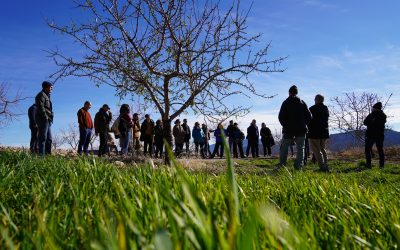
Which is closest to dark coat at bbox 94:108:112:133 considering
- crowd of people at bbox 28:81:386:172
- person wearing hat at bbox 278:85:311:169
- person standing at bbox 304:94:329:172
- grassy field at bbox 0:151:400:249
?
crowd of people at bbox 28:81:386:172

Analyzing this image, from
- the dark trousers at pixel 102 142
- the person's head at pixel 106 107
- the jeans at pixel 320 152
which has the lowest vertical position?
the jeans at pixel 320 152

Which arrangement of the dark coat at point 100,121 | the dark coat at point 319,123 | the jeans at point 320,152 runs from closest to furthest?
the jeans at point 320,152
the dark coat at point 319,123
the dark coat at point 100,121

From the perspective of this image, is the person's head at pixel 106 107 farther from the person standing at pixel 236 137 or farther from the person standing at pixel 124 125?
the person standing at pixel 236 137

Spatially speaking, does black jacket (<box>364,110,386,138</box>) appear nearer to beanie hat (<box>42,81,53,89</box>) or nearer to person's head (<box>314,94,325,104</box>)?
person's head (<box>314,94,325,104</box>)

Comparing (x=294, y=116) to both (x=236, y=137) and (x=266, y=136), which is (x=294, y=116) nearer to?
(x=236, y=137)

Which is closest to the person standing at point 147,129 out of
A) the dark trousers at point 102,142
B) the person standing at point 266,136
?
the dark trousers at point 102,142

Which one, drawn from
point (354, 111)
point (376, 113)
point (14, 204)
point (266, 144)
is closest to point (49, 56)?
point (14, 204)

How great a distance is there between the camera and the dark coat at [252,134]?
23.1 meters

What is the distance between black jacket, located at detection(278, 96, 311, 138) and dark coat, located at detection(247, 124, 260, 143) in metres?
12.9

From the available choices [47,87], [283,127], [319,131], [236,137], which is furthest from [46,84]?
[236,137]

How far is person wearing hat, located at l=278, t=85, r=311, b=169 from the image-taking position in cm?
998

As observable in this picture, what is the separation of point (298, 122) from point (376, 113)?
4508 mm

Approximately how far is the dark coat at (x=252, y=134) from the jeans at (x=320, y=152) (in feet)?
38.4

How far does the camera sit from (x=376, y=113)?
12820 mm
